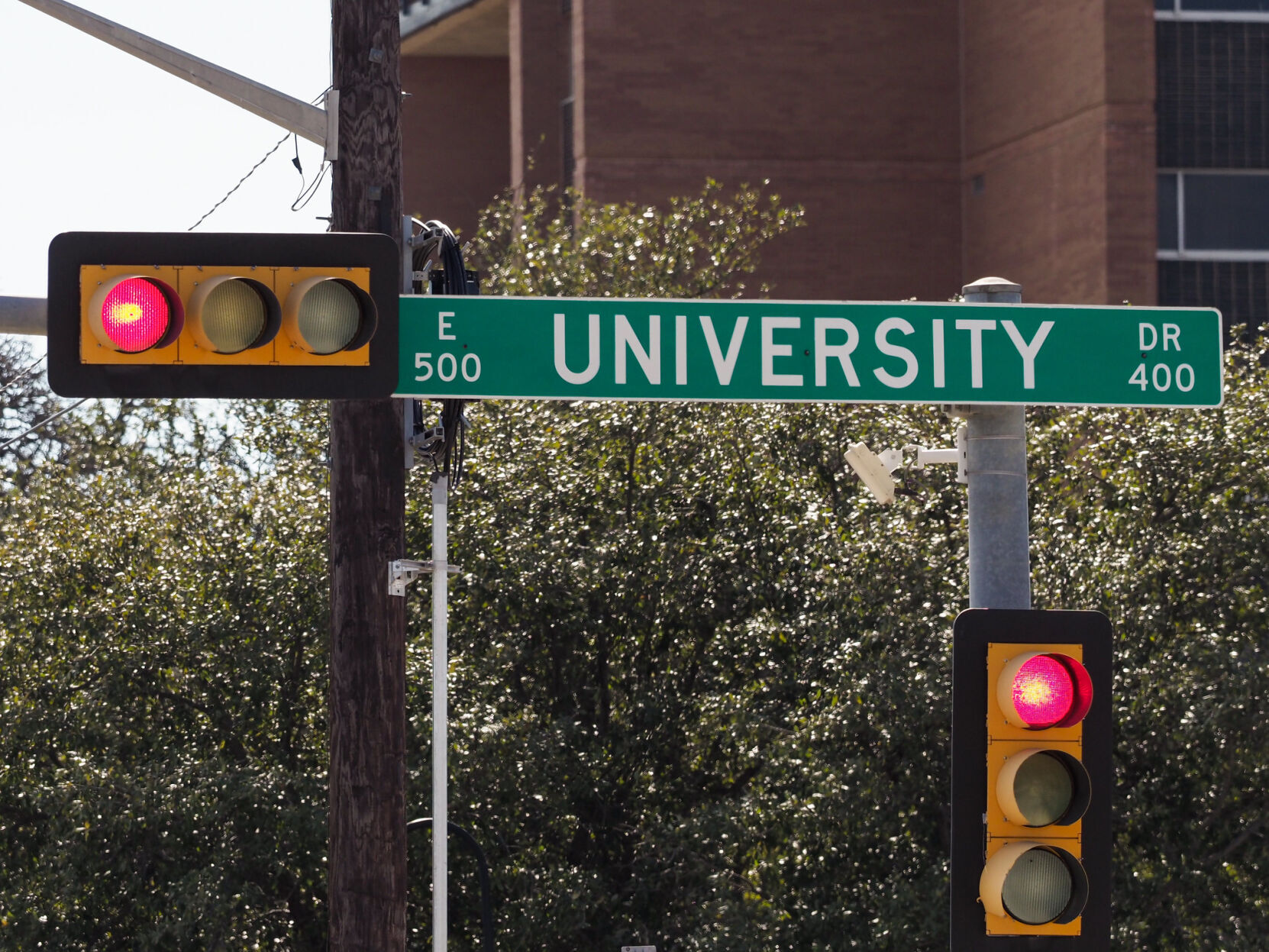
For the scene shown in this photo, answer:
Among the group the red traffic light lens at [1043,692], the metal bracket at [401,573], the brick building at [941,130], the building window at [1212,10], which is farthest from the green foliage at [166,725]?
the building window at [1212,10]

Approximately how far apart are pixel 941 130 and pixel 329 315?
30404 millimetres

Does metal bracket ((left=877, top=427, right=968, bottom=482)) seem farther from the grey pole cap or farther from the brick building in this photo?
the brick building

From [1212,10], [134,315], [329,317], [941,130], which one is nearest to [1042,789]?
[329,317]

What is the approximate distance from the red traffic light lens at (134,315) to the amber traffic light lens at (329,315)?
0.35m

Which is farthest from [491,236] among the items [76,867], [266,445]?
[76,867]

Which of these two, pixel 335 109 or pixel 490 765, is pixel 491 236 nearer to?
pixel 490 765

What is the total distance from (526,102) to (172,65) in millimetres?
28417

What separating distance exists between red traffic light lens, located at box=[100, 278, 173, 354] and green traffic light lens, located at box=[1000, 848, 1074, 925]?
9.40 ft

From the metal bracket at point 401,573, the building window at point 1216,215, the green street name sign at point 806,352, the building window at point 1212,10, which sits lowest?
the metal bracket at point 401,573

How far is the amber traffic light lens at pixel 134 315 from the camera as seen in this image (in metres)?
4.91

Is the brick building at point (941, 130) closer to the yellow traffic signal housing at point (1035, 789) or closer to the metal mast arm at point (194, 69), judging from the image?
the metal mast arm at point (194, 69)

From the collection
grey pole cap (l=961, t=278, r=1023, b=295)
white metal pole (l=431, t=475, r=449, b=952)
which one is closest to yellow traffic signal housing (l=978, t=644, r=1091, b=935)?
grey pole cap (l=961, t=278, r=1023, b=295)

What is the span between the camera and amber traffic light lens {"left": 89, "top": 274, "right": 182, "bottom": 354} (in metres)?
4.91

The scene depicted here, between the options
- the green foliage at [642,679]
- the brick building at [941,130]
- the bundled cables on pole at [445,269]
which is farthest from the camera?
the brick building at [941,130]
